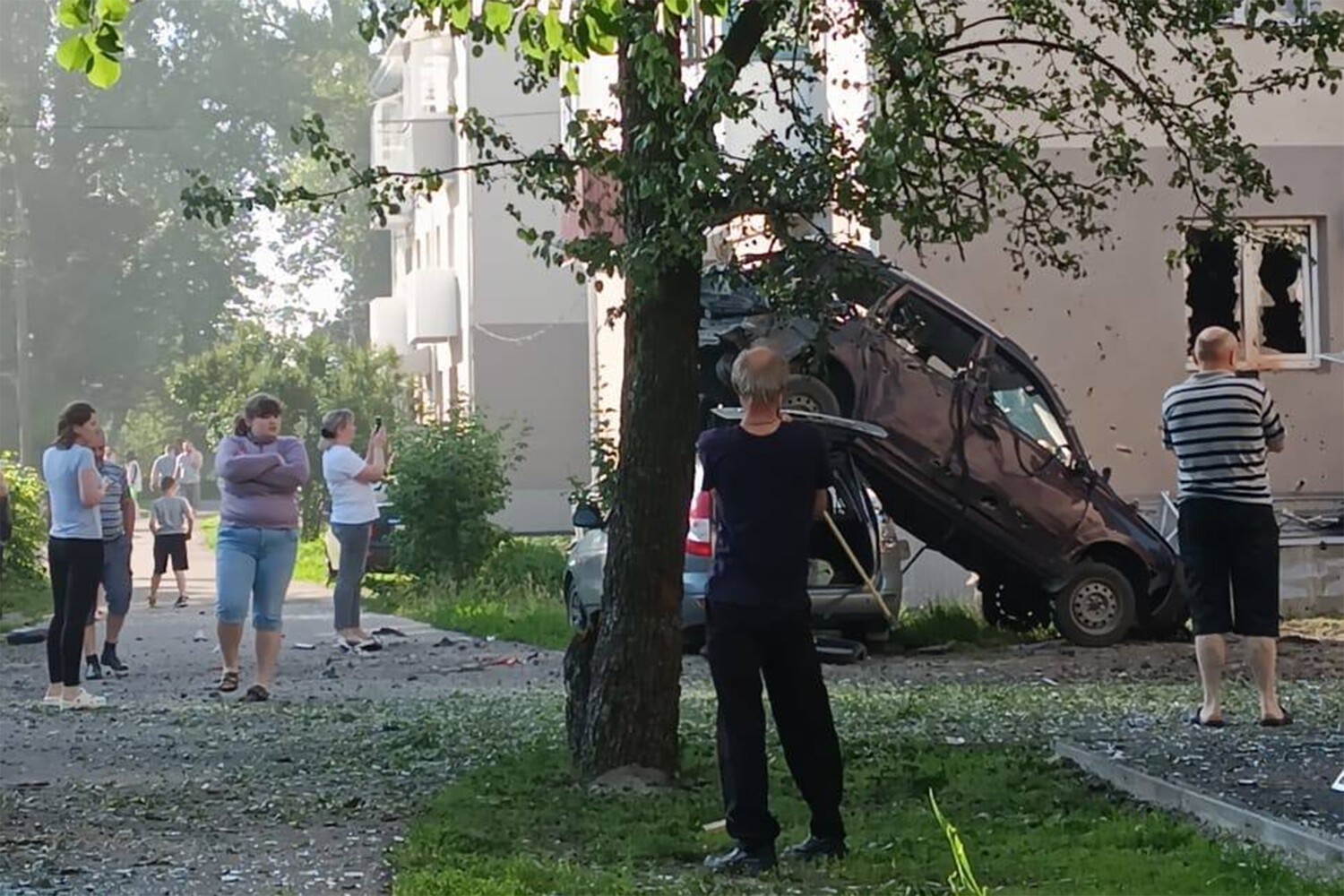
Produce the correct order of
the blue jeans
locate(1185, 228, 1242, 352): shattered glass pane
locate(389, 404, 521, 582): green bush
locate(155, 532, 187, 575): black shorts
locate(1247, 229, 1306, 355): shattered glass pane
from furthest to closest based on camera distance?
1. locate(155, 532, 187, 575): black shorts
2. locate(389, 404, 521, 582): green bush
3. locate(1247, 229, 1306, 355): shattered glass pane
4. locate(1185, 228, 1242, 352): shattered glass pane
5. the blue jeans

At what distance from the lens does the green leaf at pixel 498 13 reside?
23.9ft

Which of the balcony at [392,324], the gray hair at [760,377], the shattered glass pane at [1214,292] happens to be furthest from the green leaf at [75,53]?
the balcony at [392,324]

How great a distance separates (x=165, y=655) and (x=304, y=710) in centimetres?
499

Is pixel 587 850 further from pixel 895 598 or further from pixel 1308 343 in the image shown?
pixel 1308 343

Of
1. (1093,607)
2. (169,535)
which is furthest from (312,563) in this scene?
(1093,607)

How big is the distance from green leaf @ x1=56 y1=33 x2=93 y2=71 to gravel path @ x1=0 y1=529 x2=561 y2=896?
2.56m

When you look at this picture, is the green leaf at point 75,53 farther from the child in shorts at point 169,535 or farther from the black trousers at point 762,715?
the child in shorts at point 169,535

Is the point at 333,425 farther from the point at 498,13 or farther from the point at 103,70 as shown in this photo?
the point at 103,70

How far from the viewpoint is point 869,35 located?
9805mm

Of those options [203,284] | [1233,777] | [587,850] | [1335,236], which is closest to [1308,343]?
[1335,236]

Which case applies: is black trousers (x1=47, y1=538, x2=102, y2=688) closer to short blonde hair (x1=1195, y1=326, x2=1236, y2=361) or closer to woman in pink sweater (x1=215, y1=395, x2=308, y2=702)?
woman in pink sweater (x1=215, y1=395, x2=308, y2=702)

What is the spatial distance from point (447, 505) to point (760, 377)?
1574 centimetres

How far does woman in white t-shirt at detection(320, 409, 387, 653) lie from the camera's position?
16.3 m

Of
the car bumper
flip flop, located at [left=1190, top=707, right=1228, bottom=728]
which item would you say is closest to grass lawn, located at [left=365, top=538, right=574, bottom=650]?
the car bumper
